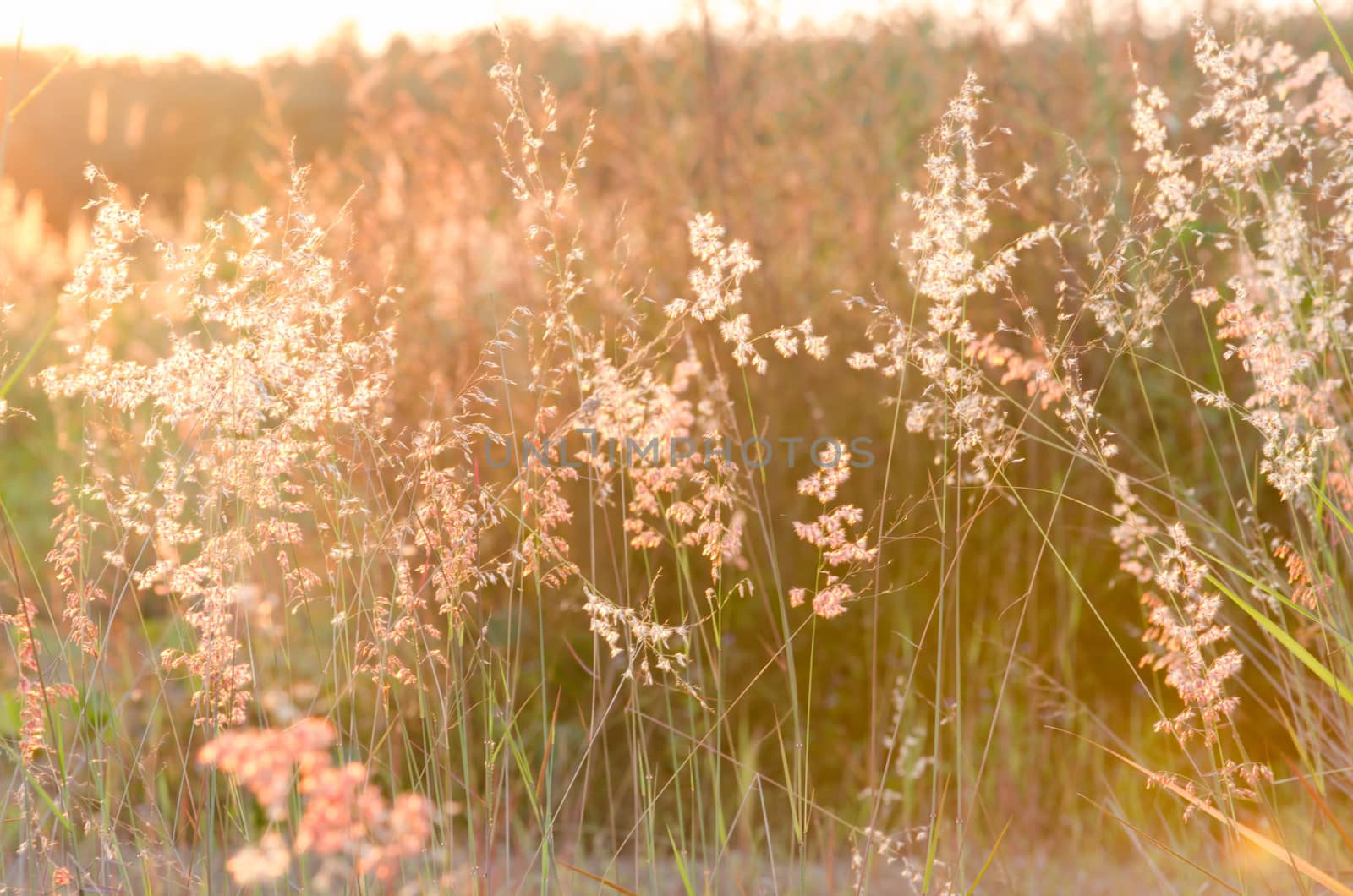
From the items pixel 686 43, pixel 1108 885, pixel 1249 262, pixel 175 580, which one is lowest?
pixel 1108 885

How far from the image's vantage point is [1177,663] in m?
1.63

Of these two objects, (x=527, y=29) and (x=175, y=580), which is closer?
(x=175, y=580)

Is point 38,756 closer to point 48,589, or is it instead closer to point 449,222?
point 48,589

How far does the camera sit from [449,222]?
339cm

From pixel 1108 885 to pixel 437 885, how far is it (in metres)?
1.34

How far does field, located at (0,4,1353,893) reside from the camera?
138cm

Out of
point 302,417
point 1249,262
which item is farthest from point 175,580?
point 1249,262

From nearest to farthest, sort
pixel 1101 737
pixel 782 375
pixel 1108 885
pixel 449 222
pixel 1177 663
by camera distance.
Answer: pixel 1177 663 < pixel 1108 885 < pixel 1101 737 < pixel 782 375 < pixel 449 222

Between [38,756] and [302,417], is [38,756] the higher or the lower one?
the lower one

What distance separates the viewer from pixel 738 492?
1.63 m

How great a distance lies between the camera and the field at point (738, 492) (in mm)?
1384

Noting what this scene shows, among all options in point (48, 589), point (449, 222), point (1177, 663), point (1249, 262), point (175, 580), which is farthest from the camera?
point (48, 589)

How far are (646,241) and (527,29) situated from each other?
2.31 feet

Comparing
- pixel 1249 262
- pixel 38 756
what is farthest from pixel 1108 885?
pixel 38 756
